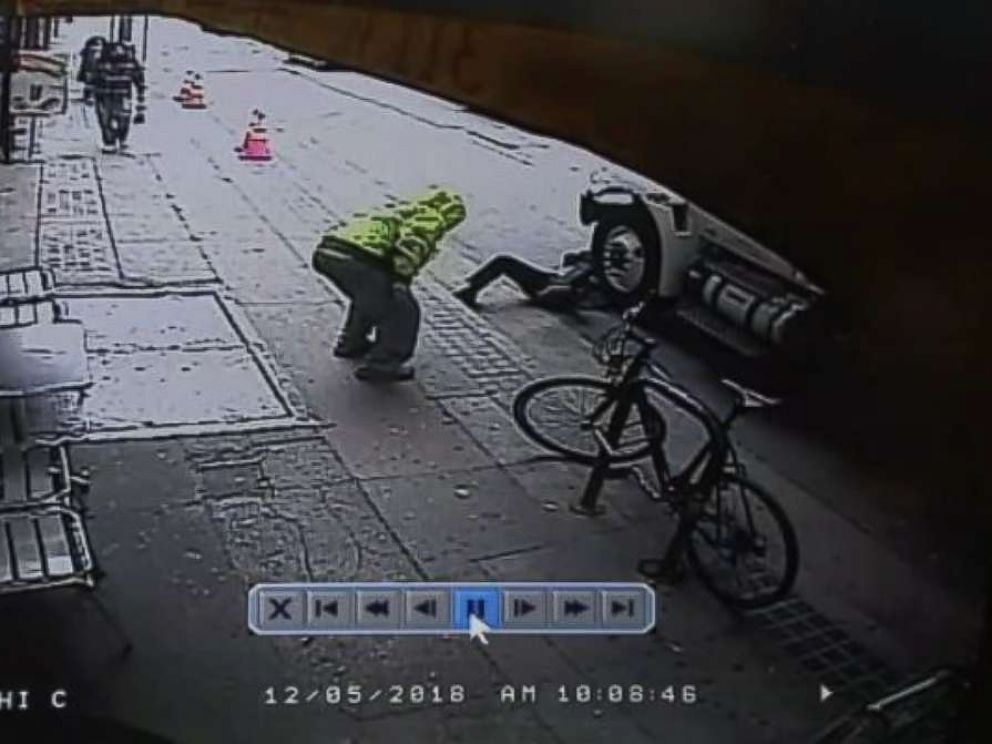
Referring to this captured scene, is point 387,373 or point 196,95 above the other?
point 196,95

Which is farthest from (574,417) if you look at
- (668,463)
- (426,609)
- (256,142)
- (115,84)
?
(115,84)

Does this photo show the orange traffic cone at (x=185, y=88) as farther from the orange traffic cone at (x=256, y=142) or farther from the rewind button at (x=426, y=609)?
the rewind button at (x=426, y=609)

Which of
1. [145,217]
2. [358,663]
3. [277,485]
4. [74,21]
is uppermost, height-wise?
[74,21]

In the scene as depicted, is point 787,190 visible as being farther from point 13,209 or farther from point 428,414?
point 13,209

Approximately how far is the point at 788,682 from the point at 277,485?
43 cm

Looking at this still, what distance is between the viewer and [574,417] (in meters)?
1.10

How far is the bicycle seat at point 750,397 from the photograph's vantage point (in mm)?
1115

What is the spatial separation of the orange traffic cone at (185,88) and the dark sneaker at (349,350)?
0.71 ft

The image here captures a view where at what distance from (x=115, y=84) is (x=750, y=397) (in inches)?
21.1

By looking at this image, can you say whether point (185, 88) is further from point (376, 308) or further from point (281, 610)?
point (281, 610)

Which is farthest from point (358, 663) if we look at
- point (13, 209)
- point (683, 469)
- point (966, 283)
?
point (966, 283)

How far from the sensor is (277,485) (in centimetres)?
110

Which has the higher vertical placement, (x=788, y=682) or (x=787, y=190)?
(x=787, y=190)

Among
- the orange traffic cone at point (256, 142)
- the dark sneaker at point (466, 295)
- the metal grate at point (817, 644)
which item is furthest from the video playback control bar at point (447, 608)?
the orange traffic cone at point (256, 142)
